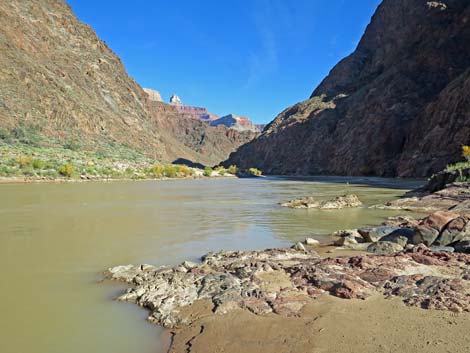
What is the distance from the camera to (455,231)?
27.1ft

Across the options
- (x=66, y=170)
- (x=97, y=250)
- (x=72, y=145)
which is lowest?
(x=97, y=250)

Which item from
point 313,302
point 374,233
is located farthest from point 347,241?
point 313,302

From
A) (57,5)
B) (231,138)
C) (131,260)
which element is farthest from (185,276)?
(231,138)

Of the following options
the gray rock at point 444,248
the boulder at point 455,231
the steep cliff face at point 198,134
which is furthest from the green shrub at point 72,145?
the steep cliff face at point 198,134

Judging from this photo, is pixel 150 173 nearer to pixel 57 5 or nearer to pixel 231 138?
pixel 57 5

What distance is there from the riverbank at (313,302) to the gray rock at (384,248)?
1.02 metres

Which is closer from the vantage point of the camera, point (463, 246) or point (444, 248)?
point (463, 246)

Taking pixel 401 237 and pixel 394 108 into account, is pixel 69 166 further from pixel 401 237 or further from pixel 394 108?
pixel 394 108

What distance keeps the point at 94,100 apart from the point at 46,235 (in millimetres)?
74819

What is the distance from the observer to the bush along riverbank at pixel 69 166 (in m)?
41.3

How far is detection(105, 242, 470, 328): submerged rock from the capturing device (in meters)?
4.95

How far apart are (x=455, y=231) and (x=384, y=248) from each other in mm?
1569

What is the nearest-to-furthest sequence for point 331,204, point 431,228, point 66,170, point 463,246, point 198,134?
point 463,246
point 431,228
point 331,204
point 66,170
point 198,134

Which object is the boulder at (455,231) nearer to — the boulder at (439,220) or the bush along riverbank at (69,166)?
the boulder at (439,220)
